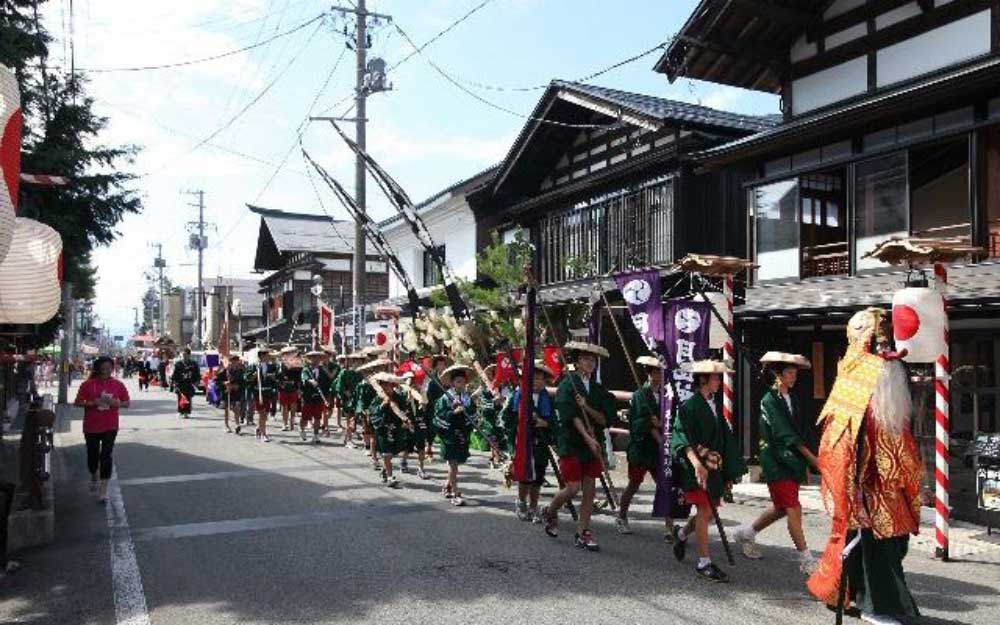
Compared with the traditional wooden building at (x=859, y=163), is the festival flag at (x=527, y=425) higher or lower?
lower

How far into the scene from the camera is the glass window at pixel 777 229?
13273 mm

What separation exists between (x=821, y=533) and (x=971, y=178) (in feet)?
17.5

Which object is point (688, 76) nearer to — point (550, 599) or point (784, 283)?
point (784, 283)

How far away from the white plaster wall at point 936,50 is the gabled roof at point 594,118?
375 cm

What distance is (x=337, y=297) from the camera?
125ft

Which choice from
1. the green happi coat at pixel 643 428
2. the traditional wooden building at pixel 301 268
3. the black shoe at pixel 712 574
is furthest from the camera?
the traditional wooden building at pixel 301 268

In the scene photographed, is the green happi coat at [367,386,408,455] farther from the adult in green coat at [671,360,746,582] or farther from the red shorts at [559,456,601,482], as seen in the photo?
the adult in green coat at [671,360,746,582]

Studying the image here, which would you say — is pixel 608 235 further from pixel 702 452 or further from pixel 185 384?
pixel 185 384

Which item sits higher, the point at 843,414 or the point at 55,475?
the point at 843,414

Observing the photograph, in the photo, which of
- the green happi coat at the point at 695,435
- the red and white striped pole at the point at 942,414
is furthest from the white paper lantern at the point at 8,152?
the red and white striped pole at the point at 942,414

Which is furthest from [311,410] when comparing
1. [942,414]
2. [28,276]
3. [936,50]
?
[936,50]

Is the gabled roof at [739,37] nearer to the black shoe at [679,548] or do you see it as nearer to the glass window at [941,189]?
the glass window at [941,189]

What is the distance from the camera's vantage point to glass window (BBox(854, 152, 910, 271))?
11.5m

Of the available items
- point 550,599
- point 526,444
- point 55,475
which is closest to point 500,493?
point 526,444
